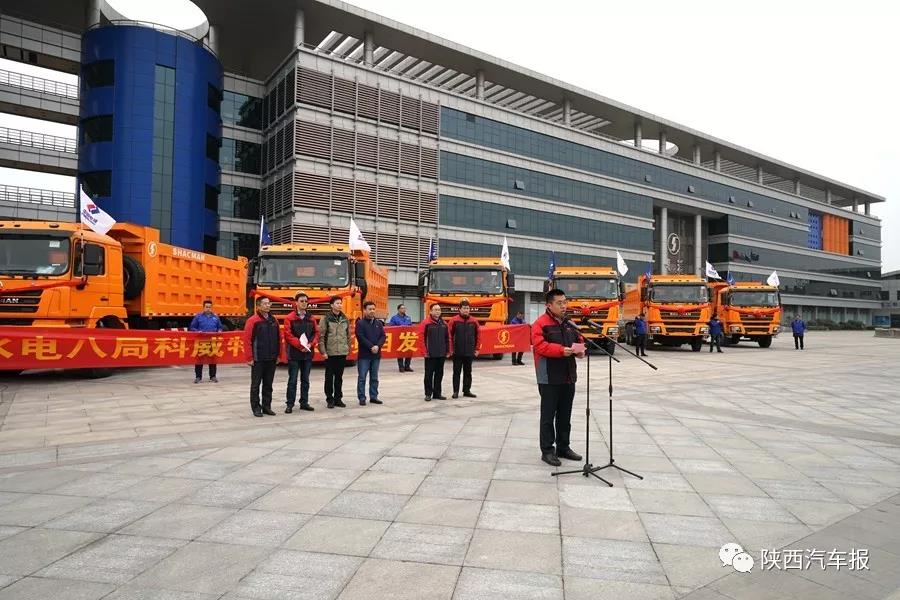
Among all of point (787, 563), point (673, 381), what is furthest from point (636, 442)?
point (673, 381)

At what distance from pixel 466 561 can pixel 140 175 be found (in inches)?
1489

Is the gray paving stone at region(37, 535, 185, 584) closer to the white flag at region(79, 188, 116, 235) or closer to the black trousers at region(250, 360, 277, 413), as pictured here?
the black trousers at region(250, 360, 277, 413)

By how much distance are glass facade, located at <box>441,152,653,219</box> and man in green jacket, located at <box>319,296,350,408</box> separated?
3274cm

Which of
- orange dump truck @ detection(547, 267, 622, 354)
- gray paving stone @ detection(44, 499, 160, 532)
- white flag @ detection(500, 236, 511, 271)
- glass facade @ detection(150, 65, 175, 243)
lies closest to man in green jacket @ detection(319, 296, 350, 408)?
gray paving stone @ detection(44, 499, 160, 532)

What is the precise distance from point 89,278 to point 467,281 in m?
10.3

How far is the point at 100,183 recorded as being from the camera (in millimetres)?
34312

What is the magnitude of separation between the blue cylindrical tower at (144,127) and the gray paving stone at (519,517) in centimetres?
3533

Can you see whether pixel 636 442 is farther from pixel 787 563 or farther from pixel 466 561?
pixel 466 561

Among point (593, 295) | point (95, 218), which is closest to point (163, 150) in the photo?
point (95, 218)

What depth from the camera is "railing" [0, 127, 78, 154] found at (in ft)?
113

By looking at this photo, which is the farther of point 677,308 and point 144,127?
point 144,127

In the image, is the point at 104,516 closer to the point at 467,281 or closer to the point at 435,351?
the point at 435,351

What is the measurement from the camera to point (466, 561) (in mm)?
3500

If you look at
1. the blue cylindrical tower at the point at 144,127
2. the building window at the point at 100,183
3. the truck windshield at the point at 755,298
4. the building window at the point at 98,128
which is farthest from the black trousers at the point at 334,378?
the building window at the point at 98,128
